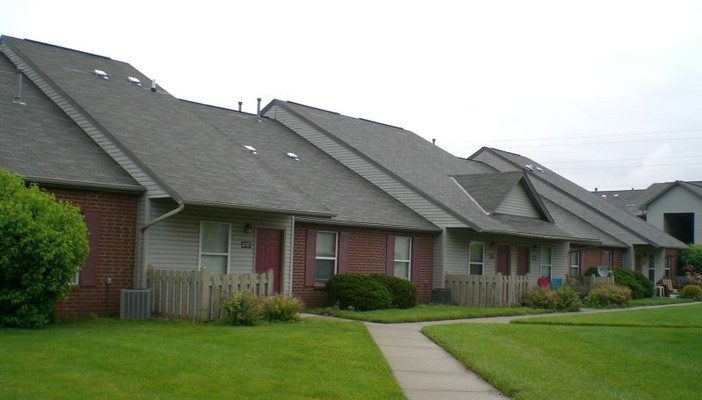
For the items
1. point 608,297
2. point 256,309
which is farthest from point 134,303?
point 608,297

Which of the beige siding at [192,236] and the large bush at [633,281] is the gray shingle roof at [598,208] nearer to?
the large bush at [633,281]

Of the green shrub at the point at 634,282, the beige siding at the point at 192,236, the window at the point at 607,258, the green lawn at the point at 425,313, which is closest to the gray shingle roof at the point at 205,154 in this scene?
the beige siding at the point at 192,236

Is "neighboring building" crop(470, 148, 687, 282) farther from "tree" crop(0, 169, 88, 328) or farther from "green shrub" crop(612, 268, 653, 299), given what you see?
"tree" crop(0, 169, 88, 328)

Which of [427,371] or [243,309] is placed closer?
[427,371]

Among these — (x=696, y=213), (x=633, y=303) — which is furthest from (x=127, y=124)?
(x=696, y=213)

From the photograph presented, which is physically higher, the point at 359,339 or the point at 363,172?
the point at 363,172

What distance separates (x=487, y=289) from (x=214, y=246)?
396 inches

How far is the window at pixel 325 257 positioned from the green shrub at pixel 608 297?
1068cm

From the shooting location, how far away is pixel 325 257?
928 inches

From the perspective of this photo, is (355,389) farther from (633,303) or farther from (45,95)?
(633,303)

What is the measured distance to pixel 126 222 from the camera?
17922mm

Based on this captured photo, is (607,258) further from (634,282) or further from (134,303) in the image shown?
(134,303)

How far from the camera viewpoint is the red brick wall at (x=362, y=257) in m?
22.6

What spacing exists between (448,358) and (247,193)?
7319 millimetres
